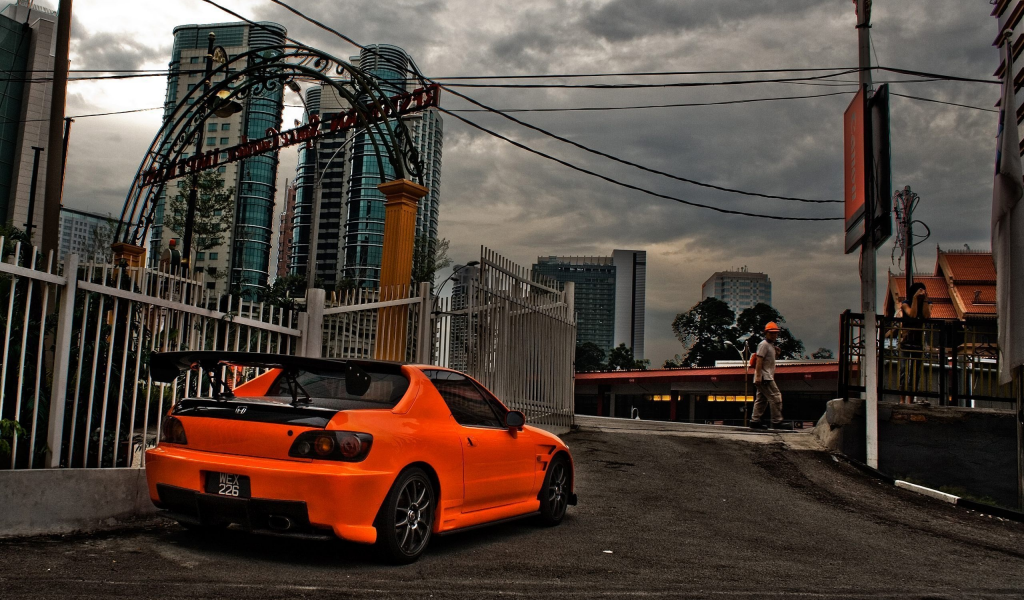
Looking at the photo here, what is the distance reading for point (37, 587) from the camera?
4125 mm

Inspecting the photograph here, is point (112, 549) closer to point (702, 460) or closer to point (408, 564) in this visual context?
point (408, 564)

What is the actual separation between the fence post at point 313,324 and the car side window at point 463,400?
7.20ft

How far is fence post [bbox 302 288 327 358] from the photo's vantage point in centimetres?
810

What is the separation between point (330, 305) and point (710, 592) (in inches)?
211

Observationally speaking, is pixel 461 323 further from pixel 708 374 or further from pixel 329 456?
pixel 708 374

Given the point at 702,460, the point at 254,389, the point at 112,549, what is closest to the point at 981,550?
the point at 702,460

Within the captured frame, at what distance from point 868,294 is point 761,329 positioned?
278 ft

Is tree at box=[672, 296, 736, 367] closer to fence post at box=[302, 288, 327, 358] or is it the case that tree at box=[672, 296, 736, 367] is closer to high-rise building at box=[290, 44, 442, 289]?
high-rise building at box=[290, 44, 442, 289]

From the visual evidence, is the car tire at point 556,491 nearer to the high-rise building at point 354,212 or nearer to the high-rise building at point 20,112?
the high-rise building at point 20,112

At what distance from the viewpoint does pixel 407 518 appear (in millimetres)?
5262

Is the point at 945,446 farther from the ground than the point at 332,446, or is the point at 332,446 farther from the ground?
the point at 332,446

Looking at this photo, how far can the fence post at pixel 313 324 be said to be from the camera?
810 cm

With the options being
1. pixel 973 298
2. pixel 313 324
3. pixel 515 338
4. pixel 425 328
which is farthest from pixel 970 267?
pixel 313 324

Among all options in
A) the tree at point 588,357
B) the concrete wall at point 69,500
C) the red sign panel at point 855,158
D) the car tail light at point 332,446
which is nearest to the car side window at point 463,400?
the car tail light at point 332,446
